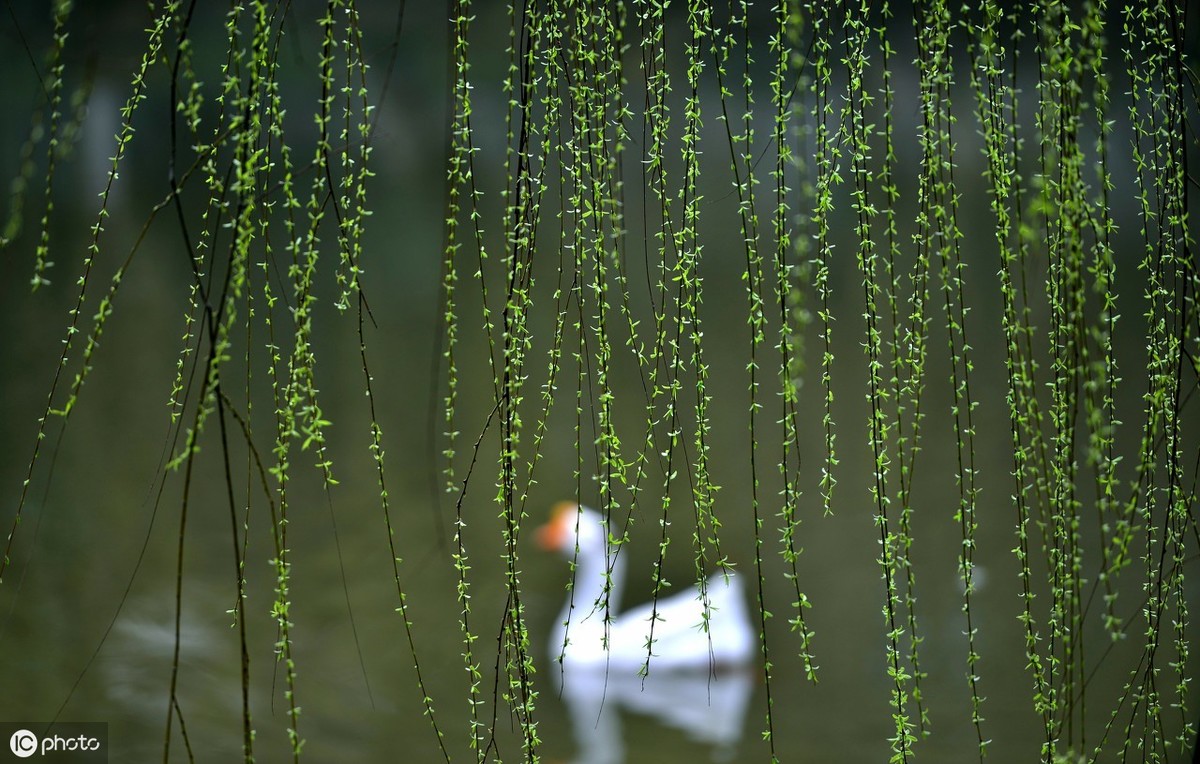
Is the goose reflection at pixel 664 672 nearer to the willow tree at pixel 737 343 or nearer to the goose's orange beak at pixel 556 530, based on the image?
the goose's orange beak at pixel 556 530

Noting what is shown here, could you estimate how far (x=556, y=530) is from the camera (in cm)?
507

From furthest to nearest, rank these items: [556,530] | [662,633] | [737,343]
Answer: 1. [737,343]
2. [556,530]
3. [662,633]


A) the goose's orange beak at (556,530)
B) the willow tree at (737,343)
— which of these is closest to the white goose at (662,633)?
the goose's orange beak at (556,530)

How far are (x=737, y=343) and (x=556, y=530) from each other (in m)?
1.40

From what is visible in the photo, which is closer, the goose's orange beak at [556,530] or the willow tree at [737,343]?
the willow tree at [737,343]

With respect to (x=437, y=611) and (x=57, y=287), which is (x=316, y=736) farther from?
(x=57, y=287)

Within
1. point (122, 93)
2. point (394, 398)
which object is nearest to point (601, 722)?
point (394, 398)

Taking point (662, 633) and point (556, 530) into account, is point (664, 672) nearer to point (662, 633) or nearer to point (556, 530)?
point (662, 633)

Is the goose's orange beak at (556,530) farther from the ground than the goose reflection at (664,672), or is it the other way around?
the goose's orange beak at (556,530)

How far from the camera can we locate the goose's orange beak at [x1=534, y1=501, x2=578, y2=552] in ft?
16.6

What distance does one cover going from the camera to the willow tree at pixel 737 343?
2.89ft

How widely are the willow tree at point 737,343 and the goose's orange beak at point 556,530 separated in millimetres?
140

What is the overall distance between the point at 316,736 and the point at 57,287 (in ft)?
10.5

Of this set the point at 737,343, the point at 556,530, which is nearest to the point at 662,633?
the point at 556,530
